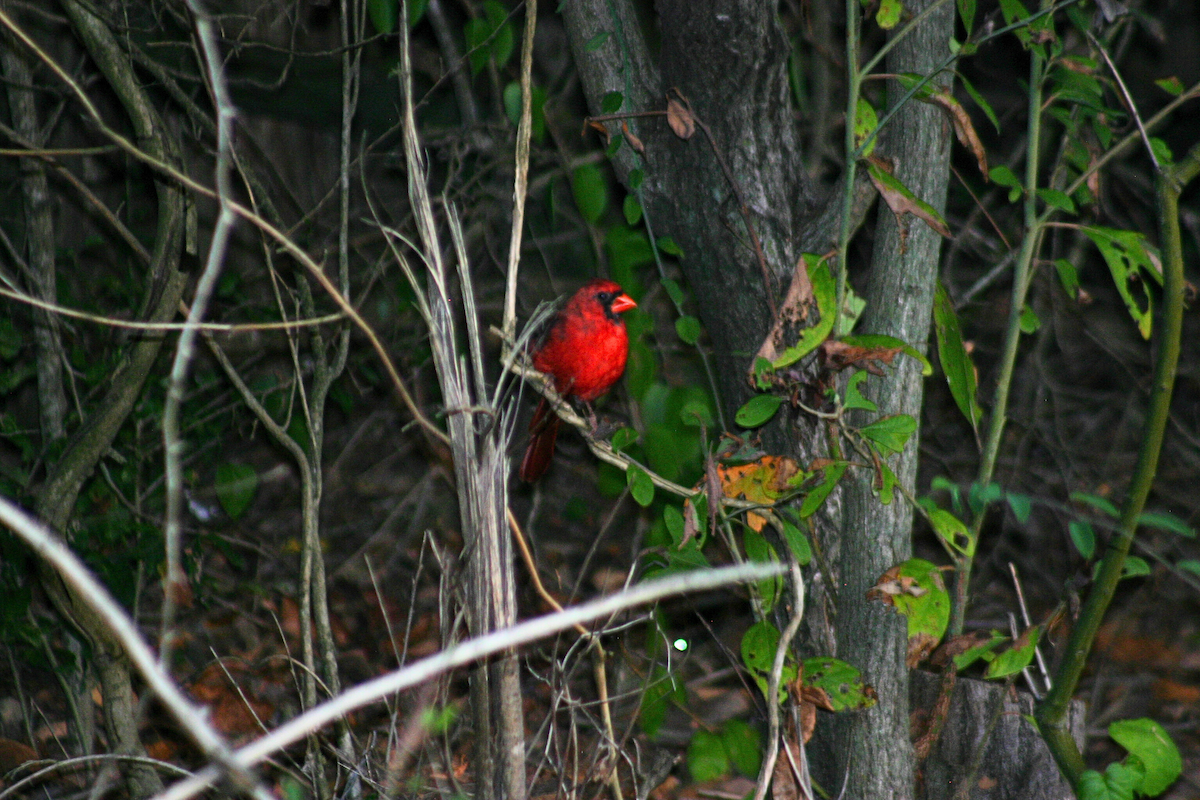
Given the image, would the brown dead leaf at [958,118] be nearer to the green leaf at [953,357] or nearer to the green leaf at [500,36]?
the green leaf at [953,357]

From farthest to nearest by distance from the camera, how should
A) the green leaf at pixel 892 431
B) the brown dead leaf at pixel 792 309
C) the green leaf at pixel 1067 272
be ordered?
the green leaf at pixel 1067 272
the brown dead leaf at pixel 792 309
the green leaf at pixel 892 431

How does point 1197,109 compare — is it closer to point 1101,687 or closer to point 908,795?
point 1101,687

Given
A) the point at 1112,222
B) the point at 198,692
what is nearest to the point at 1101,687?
the point at 1112,222

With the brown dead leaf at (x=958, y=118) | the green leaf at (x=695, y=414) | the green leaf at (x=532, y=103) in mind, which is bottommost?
the green leaf at (x=695, y=414)

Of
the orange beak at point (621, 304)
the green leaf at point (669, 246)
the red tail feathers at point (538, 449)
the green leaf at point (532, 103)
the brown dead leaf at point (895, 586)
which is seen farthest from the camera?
the red tail feathers at point (538, 449)

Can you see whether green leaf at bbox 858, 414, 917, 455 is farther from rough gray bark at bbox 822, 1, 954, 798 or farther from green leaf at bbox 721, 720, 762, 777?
green leaf at bbox 721, 720, 762, 777

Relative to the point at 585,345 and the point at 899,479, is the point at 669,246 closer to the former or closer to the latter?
the point at 899,479

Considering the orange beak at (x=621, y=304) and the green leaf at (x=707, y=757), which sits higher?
the orange beak at (x=621, y=304)

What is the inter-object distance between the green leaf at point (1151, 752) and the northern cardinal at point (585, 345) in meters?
1.71

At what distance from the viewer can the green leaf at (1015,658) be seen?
82.7 inches

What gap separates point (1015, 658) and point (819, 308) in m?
0.82

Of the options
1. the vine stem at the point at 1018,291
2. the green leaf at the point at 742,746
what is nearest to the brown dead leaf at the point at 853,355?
the vine stem at the point at 1018,291

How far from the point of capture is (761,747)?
2508mm

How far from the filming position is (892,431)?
194 centimetres
